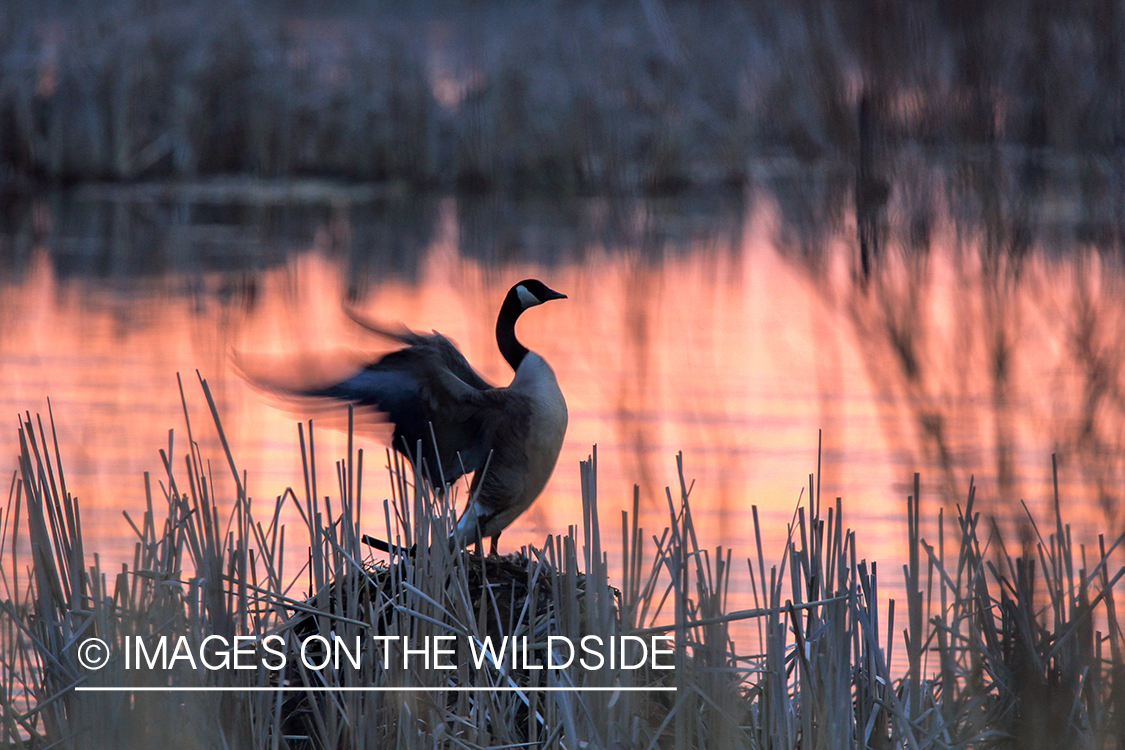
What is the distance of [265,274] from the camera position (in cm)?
1095

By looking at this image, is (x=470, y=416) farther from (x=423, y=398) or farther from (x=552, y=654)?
(x=552, y=654)

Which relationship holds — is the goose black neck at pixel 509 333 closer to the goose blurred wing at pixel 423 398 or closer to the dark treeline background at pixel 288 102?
the goose blurred wing at pixel 423 398

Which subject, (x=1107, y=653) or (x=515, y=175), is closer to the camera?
(x=1107, y=653)

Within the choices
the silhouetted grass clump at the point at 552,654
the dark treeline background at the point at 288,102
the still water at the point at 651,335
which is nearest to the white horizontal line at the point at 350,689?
the silhouetted grass clump at the point at 552,654

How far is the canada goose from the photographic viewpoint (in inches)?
140

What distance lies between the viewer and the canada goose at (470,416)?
140 inches

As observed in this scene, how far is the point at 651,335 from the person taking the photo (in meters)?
5.43

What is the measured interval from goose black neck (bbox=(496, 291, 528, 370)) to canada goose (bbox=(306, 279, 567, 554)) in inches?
7.9

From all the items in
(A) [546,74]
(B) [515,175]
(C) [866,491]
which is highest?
(A) [546,74]

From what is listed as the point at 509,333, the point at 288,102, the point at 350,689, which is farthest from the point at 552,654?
the point at 288,102

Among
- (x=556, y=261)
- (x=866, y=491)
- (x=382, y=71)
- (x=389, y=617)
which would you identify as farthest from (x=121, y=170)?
(x=389, y=617)

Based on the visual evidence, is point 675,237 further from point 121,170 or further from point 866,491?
point 866,491

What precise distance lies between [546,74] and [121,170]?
4.81 m

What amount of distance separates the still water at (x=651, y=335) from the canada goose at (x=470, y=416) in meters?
0.11
